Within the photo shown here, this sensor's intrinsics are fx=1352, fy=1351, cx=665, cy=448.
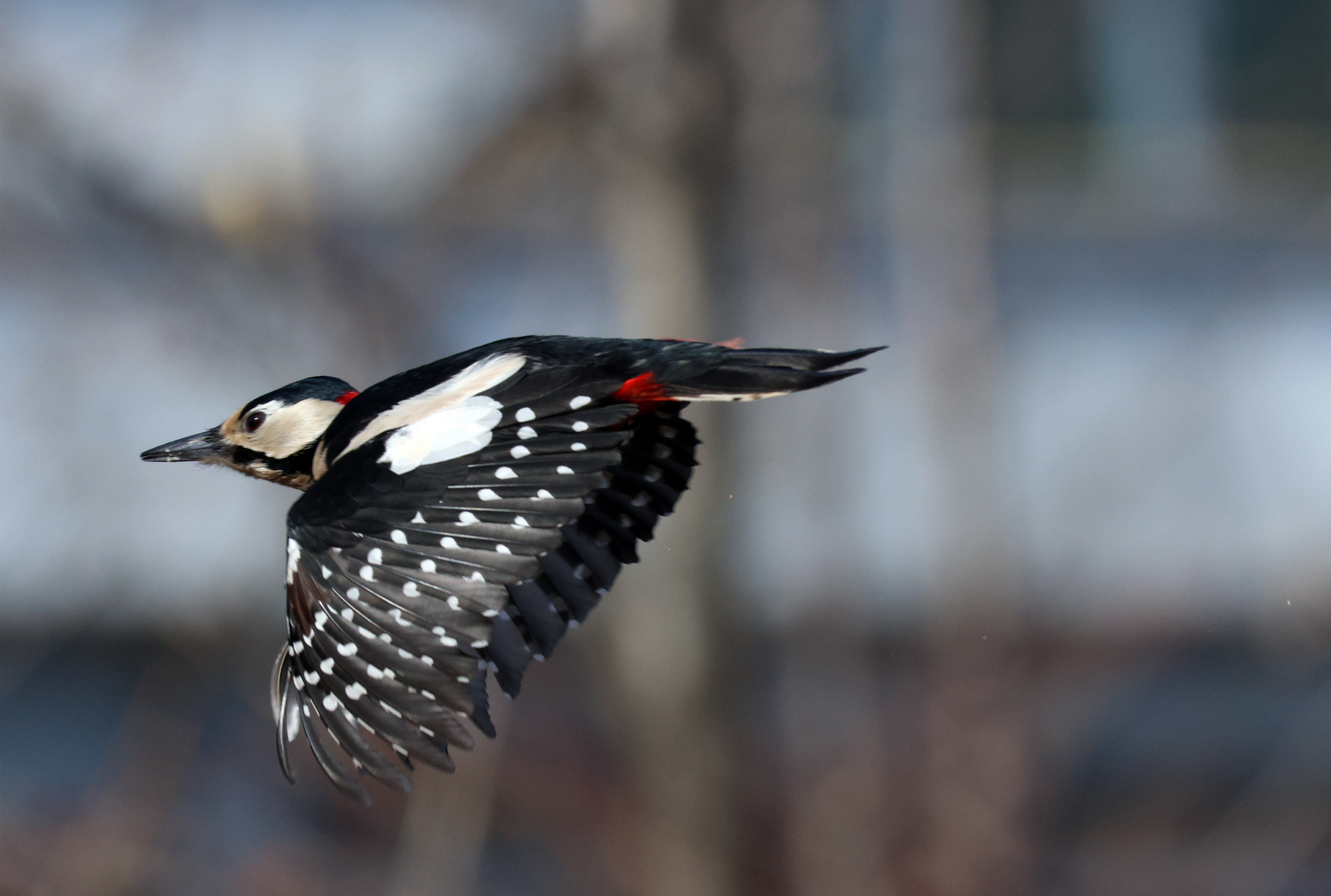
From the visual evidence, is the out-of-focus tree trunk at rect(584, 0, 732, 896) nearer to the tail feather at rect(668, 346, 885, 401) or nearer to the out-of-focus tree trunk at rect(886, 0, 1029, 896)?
the out-of-focus tree trunk at rect(886, 0, 1029, 896)

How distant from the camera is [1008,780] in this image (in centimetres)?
519

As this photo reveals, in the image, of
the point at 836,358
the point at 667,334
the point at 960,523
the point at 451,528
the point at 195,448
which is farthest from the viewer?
the point at 960,523

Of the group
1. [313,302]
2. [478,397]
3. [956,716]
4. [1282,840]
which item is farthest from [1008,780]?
[478,397]

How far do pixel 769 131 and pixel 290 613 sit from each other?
137 inches

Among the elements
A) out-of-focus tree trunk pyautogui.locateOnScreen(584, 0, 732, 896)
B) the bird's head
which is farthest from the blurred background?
the bird's head

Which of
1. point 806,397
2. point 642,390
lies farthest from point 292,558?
point 806,397

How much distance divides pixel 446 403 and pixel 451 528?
178 mm

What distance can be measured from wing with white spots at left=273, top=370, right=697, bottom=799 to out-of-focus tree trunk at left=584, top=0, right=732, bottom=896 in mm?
2762

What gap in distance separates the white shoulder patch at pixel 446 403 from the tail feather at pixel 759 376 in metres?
0.25

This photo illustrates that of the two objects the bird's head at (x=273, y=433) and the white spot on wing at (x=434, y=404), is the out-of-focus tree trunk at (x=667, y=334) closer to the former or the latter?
the bird's head at (x=273, y=433)

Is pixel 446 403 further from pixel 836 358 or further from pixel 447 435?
pixel 836 358

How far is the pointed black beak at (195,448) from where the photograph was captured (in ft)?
6.54

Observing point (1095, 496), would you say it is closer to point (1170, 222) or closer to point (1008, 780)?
point (1008, 780)

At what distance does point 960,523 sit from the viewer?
543cm
